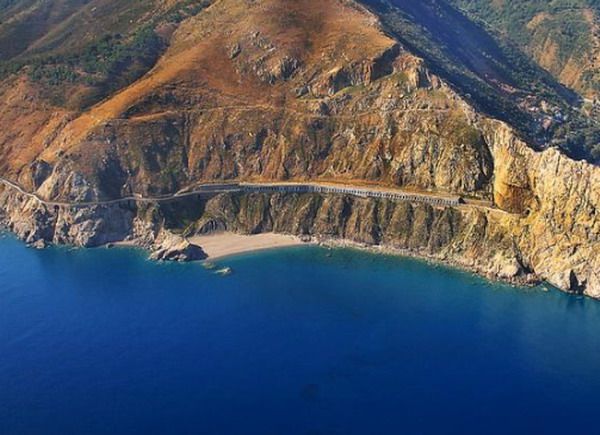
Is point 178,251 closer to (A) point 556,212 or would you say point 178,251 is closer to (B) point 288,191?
(B) point 288,191

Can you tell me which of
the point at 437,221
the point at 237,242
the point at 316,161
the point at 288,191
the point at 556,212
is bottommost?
the point at 237,242

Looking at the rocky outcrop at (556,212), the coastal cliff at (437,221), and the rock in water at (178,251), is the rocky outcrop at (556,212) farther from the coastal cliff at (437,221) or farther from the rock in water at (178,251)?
the rock in water at (178,251)

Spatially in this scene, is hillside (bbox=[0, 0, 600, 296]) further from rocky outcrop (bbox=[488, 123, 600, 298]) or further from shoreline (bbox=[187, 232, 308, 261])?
shoreline (bbox=[187, 232, 308, 261])

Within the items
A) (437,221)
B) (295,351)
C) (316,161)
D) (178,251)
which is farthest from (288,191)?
(295,351)

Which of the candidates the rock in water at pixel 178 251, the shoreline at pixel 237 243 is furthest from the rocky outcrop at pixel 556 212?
the rock in water at pixel 178 251

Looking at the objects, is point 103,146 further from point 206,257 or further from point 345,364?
point 345,364
